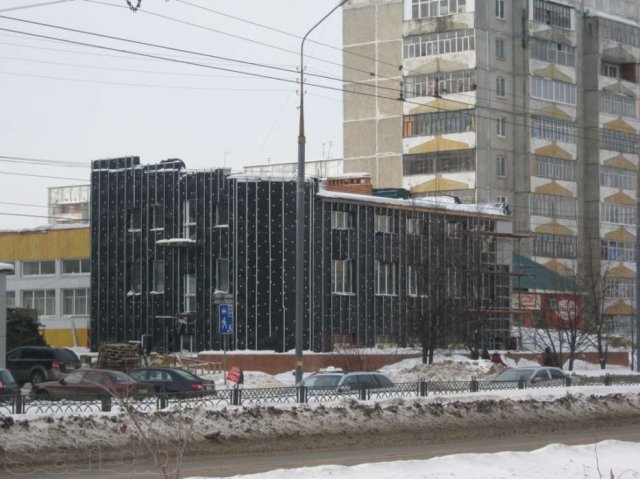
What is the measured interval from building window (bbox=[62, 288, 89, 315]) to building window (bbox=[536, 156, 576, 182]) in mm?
35972

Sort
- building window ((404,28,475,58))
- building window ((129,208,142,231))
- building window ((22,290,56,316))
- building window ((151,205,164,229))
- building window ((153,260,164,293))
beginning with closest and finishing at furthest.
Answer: building window ((151,205,164,229)) < building window ((153,260,164,293)) < building window ((129,208,142,231)) < building window ((22,290,56,316)) < building window ((404,28,475,58))

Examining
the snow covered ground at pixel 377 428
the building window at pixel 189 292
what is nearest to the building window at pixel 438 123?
the building window at pixel 189 292

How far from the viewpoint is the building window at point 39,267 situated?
81062 mm

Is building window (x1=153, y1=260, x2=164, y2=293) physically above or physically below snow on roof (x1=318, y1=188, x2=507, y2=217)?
below

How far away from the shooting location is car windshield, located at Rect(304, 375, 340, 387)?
120 ft

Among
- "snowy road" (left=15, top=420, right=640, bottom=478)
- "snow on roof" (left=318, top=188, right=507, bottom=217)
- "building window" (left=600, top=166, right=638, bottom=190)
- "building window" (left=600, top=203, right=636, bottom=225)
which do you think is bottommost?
"snowy road" (left=15, top=420, right=640, bottom=478)

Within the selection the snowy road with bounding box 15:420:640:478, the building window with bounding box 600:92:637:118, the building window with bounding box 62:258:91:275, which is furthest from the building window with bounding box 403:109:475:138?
the snowy road with bounding box 15:420:640:478

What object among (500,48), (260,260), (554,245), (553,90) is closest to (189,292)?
(260,260)

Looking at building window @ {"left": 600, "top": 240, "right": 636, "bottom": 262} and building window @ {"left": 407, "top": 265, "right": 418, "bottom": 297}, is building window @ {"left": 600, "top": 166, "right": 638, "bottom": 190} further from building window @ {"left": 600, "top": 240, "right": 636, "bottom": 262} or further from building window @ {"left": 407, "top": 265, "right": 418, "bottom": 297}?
building window @ {"left": 407, "top": 265, "right": 418, "bottom": 297}

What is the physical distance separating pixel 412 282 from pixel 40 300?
88.3 feet

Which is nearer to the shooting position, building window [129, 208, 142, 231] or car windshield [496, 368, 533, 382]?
car windshield [496, 368, 533, 382]

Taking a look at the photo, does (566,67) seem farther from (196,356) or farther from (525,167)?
(196,356)

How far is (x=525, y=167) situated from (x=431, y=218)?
31172mm

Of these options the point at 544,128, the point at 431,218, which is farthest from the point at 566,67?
the point at 431,218
